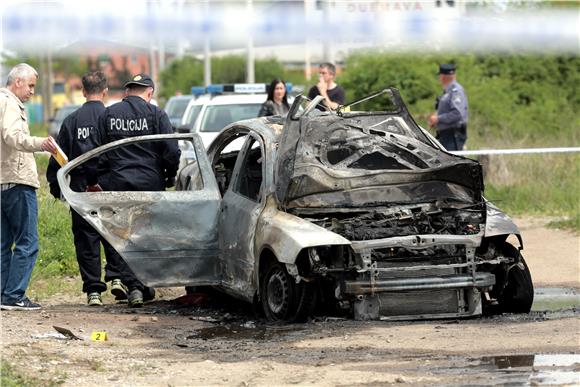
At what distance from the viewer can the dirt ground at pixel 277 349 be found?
786cm

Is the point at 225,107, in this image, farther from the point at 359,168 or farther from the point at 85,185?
the point at 359,168

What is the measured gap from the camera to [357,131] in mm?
10977

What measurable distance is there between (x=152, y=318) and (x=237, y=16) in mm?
13011

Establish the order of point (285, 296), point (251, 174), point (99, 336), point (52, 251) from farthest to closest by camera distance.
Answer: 1. point (52, 251)
2. point (251, 174)
3. point (285, 296)
4. point (99, 336)

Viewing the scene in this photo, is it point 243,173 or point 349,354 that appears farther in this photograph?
point 243,173

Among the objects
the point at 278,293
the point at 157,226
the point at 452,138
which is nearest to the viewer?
the point at 278,293

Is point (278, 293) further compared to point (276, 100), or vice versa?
point (276, 100)

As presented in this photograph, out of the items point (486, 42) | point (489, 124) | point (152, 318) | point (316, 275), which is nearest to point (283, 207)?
point (316, 275)

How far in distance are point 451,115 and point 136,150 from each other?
22.1 ft

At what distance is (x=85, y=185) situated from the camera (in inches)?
462

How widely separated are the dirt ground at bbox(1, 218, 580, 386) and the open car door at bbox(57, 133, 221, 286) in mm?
379

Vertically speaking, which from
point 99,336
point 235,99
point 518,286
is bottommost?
point 99,336

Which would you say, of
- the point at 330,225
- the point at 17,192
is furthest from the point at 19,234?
Result: the point at 330,225

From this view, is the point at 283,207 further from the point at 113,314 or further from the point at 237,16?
the point at 237,16
